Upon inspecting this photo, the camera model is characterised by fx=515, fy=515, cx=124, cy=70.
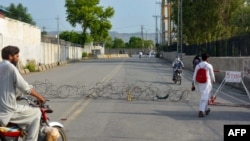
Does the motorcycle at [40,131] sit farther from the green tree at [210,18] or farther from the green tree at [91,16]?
the green tree at [91,16]

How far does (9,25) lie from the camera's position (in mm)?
43125

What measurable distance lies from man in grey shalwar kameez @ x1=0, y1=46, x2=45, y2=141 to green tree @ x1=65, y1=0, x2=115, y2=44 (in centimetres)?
9594

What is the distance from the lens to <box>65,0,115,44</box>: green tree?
10369 cm

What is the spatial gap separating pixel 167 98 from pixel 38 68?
2935 cm

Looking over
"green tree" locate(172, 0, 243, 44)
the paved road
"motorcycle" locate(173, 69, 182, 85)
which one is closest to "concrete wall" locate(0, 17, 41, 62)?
"motorcycle" locate(173, 69, 182, 85)

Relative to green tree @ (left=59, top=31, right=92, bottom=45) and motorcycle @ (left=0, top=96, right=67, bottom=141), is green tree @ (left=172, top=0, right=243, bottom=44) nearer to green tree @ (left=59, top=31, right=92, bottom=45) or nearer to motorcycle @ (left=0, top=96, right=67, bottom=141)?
motorcycle @ (left=0, top=96, right=67, bottom=141)

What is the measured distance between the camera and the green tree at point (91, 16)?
10369 centimetres

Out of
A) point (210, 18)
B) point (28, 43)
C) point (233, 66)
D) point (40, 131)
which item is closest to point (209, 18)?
point (210, 18)

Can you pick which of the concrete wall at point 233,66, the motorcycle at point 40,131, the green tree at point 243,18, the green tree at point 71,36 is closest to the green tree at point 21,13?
the green tree at point 71,36

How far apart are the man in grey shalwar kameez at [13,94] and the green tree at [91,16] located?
9594cm

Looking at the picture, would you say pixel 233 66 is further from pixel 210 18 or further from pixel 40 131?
pixel 210 18

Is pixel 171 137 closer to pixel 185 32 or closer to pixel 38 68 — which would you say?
pixel 38 68

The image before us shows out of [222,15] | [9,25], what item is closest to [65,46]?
[222,15]

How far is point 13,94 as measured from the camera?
24.3 ft
